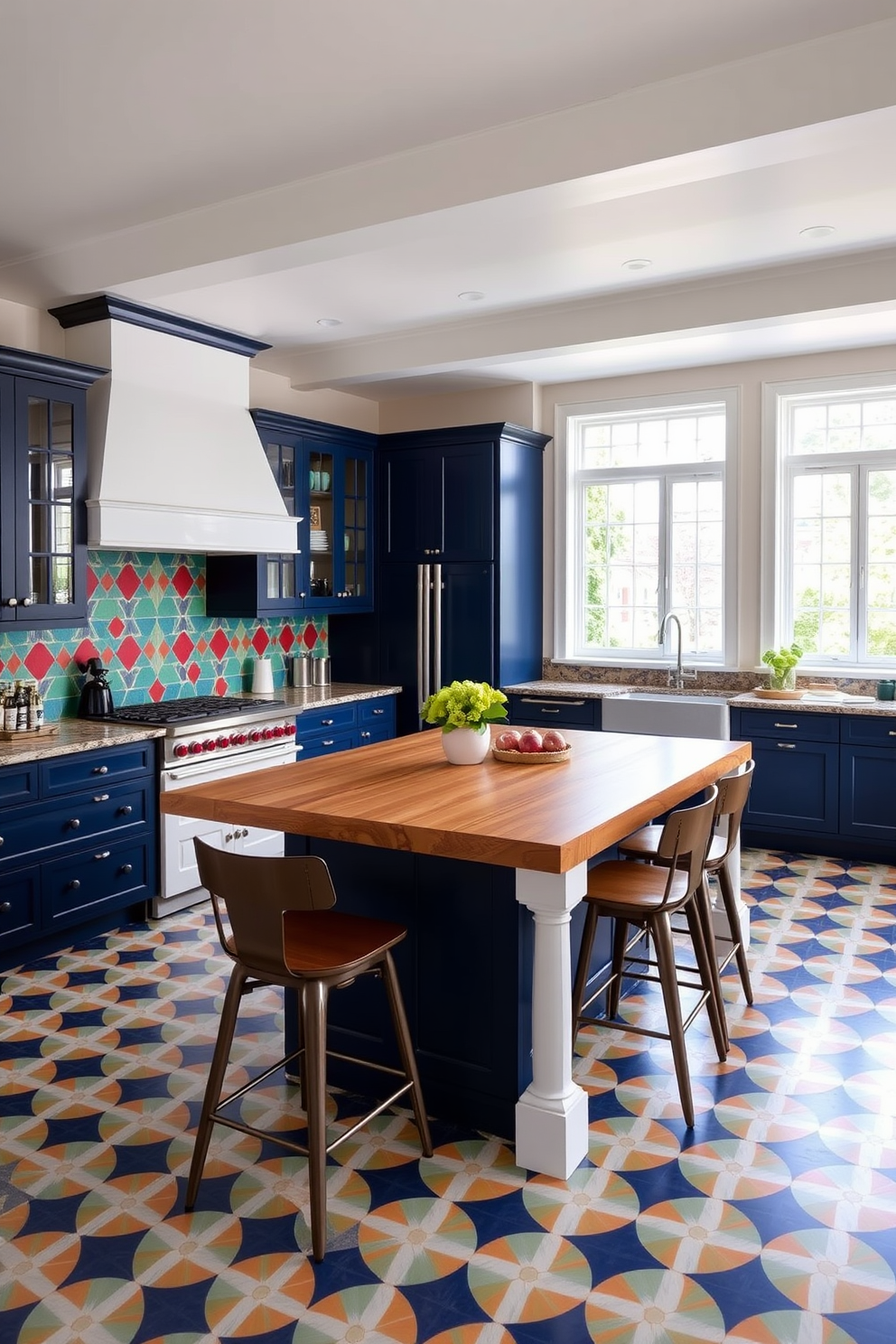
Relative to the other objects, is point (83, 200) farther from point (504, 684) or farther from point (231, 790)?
point (504, 684)

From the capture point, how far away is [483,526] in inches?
249

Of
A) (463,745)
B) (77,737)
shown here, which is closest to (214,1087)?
(463,745)

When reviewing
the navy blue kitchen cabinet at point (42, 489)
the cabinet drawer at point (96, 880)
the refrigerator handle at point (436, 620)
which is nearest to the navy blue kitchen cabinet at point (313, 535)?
the refrigerator handle at point (436, 620)

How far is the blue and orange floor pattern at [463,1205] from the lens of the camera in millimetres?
2064

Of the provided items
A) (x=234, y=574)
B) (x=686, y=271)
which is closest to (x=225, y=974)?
(x=234, y=574)

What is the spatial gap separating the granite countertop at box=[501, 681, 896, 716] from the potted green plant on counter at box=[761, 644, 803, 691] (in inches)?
5.0

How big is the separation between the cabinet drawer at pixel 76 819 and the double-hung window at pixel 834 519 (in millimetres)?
3890

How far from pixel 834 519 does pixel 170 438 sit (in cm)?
390

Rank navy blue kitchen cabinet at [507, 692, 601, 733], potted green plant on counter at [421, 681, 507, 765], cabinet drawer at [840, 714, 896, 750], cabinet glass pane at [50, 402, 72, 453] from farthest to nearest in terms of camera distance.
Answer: navy blue kitchen cabinet at [507, 692, 601, 733] → cabinet drawer at [840, 714, 896, 750] → cabinet glass pane at [50, 402, 72, 453] → potted green plant on counter at [421, 681, 507, 765]

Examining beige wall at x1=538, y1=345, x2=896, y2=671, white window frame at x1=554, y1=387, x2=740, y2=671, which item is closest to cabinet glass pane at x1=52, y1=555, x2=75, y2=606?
white window frame at x1=554, y1=387, x2=740, y2=671

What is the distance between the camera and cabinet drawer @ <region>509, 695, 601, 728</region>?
20.3 feet

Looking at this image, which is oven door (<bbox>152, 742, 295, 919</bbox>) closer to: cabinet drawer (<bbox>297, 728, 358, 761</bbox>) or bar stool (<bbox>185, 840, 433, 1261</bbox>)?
cabinet drawer (<bbox>297, 728, 358, 761</bbox>)

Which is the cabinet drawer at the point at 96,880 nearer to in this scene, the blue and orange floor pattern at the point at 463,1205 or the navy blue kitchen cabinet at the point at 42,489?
the blue and orange floor pattern at the point at 463,1205

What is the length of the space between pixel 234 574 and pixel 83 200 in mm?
2312
